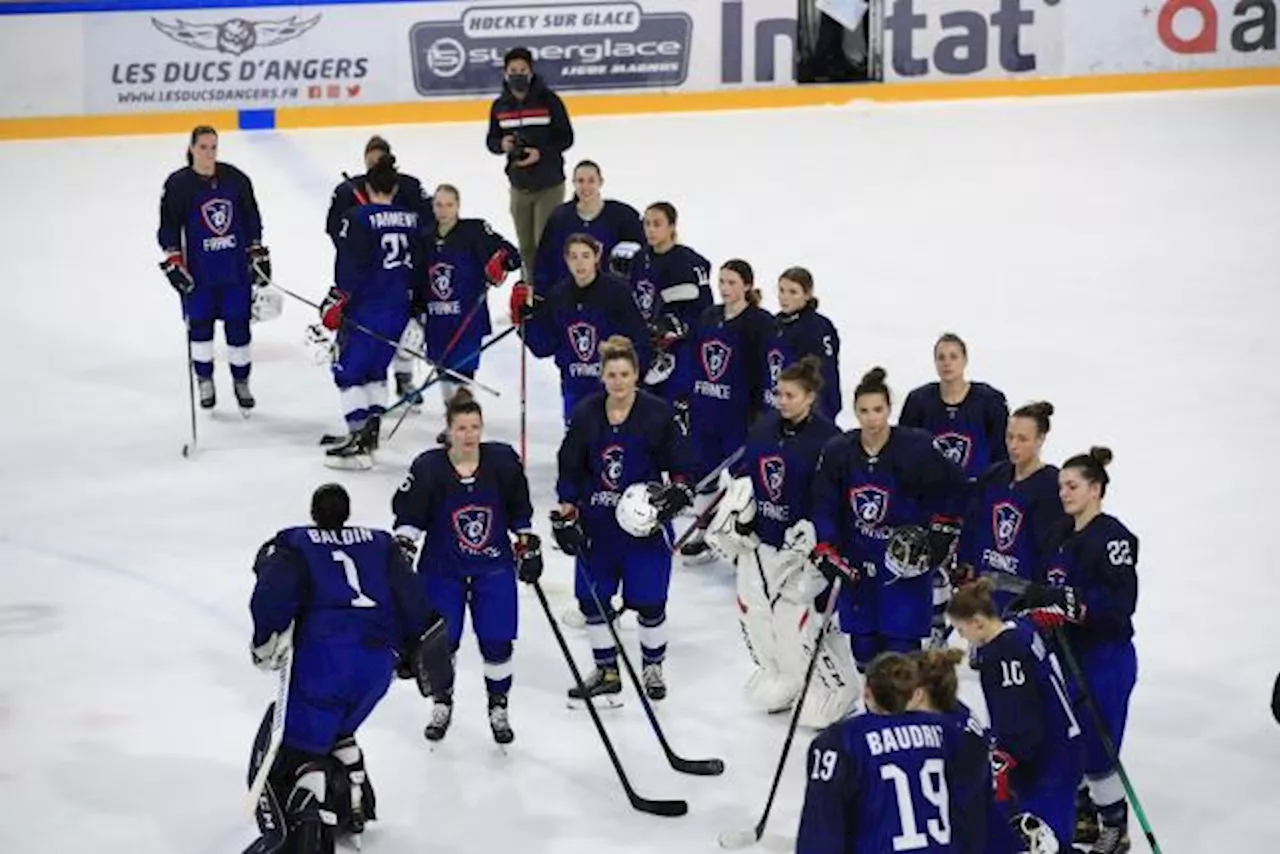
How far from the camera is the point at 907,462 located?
25.8ft

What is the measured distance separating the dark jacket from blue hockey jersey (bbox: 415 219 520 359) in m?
1.55

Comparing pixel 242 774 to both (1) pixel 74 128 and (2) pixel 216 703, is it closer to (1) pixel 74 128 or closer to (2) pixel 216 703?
(2) pixel 216 703

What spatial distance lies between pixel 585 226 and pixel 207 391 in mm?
2234

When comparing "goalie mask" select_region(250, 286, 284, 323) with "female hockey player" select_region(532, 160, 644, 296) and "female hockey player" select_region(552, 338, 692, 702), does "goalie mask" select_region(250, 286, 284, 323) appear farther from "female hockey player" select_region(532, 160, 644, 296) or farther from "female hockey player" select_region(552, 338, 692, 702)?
"female hockey player" select_region(552, 338, 692, 702)

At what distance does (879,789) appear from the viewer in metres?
5.52

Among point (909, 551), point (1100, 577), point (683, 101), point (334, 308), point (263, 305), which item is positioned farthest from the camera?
point (683, 101)

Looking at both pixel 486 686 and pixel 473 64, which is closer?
pixel 486 686

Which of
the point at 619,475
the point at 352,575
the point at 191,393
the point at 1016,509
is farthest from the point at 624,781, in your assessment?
the point at 191,393

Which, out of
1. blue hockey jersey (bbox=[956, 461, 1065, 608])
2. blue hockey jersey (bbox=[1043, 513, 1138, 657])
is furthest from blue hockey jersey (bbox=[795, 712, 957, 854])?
blue hockey jersey (bbox=[956, 461, 1065, 608])

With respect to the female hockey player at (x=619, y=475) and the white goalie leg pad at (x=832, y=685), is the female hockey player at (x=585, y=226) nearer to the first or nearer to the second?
the female hockey player at (x=619, y=475)

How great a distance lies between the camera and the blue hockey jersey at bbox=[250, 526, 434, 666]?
695cm

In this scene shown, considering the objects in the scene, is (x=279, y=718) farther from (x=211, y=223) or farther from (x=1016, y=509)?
(x=211, y=223)

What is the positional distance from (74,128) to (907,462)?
34.4 ft

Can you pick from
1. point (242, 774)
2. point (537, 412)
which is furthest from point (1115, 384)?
point (242, 774)
